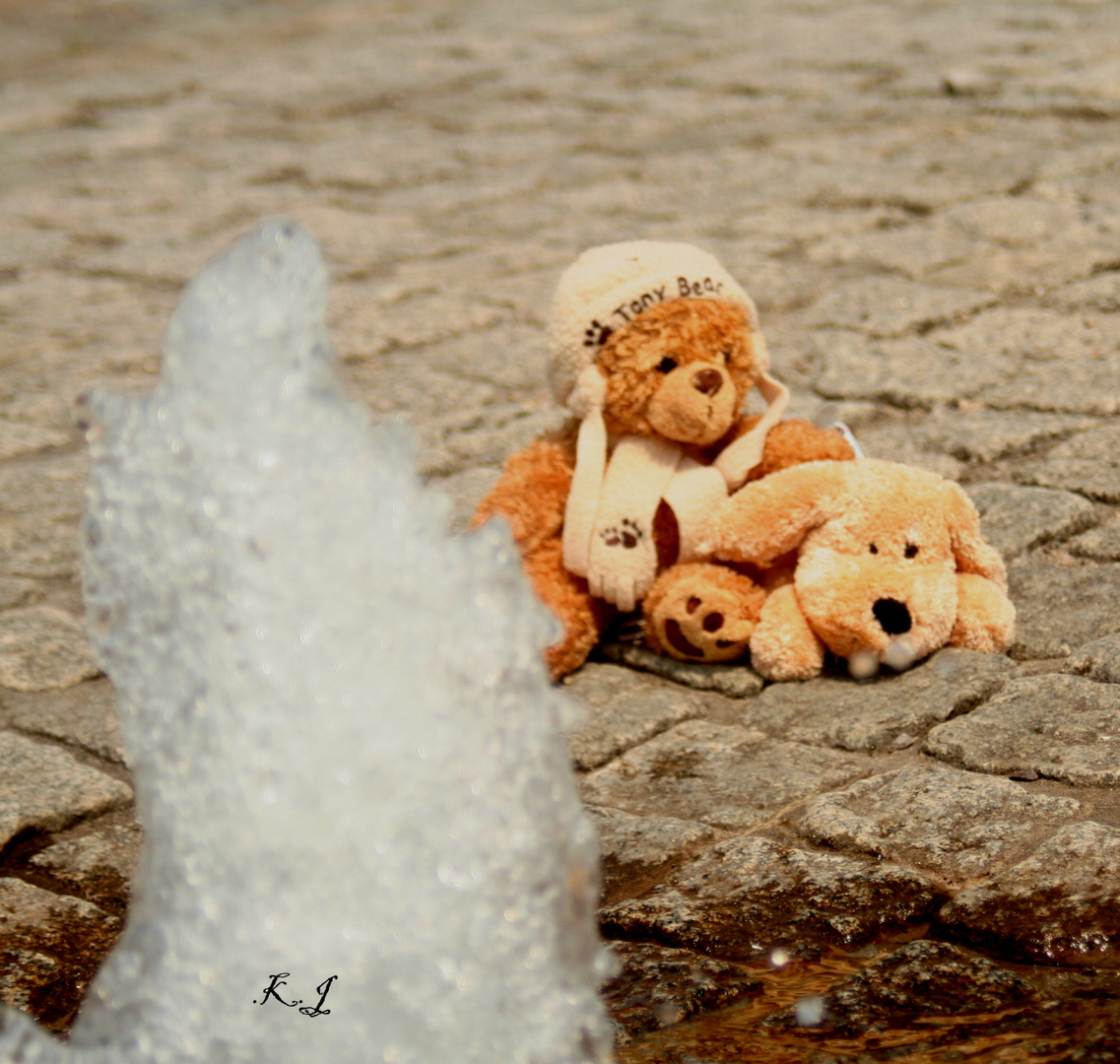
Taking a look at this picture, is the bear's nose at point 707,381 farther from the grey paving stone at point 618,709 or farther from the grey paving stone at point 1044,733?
the grey paving stone at point 1044,733

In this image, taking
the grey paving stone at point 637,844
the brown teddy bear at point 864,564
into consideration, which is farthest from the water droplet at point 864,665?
the grey paving stone at point 637,844

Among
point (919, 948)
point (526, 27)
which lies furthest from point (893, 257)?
point (526, 27)

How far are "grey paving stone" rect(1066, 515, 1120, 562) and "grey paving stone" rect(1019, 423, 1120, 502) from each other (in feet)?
0.42

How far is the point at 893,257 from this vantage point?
16.0 feet

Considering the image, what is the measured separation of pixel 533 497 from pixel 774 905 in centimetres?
97

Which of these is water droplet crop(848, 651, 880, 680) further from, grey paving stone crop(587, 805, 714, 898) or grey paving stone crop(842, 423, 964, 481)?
grey paving stone crop(842, 423, 964, 481)

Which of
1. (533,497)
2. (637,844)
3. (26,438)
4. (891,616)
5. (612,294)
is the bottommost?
(26,438)

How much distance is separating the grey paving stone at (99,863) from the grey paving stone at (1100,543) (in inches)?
68.0

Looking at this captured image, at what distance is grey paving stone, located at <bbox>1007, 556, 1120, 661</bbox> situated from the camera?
2.70 metres

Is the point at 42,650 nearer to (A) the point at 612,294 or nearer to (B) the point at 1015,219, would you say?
(A) the point at 612,294

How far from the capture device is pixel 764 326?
441 centimetres

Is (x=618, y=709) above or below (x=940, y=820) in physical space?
below

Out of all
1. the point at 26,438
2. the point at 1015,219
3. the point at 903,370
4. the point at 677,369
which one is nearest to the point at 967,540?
the point at 677,369

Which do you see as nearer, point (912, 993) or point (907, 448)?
point (912, 993)
